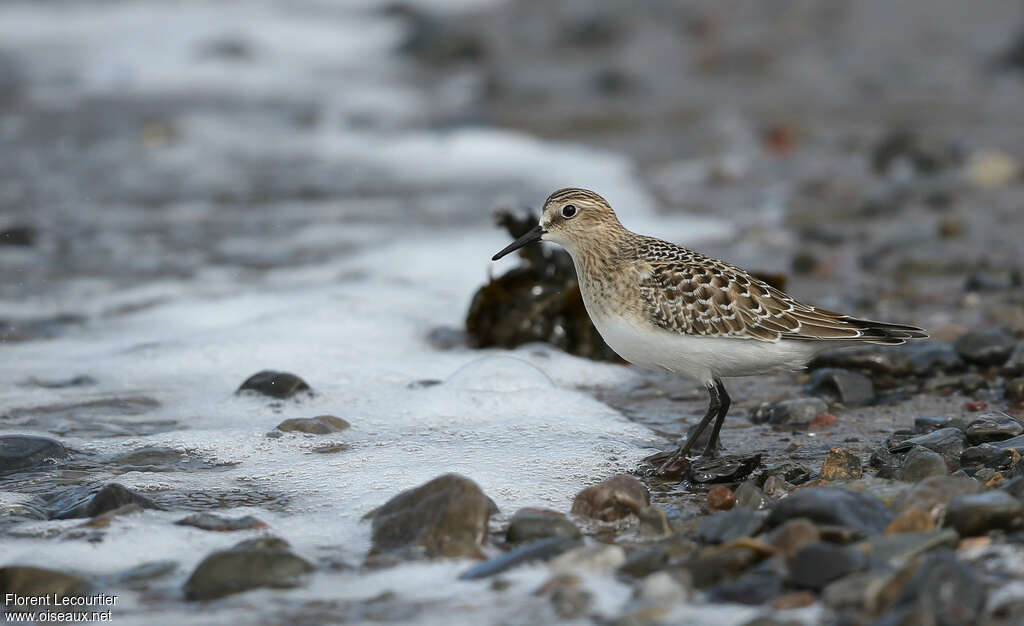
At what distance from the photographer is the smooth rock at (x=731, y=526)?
12.6ft

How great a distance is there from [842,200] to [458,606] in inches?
289

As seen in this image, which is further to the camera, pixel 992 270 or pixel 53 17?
pixel 53 17

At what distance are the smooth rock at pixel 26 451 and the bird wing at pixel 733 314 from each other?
8.20 ft

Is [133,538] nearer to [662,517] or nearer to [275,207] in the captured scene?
[662,517]

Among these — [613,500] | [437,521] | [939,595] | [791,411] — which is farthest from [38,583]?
[791,411]

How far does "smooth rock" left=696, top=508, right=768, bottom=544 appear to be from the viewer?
384 centimetres

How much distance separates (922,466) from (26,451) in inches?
136

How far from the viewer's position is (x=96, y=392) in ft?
19.5

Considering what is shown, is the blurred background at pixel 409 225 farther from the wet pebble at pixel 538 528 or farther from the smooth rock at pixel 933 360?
the wet pebble at pixel 538 528

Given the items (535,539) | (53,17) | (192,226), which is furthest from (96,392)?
(53,17)

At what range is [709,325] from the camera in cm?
501

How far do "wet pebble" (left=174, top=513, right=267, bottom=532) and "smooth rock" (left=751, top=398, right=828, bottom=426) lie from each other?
2.46 m

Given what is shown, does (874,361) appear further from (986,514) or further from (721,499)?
(986,514)

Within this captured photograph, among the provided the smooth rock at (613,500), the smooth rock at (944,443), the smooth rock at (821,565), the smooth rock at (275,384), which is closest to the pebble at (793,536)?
the smooth rock at (821,565)
